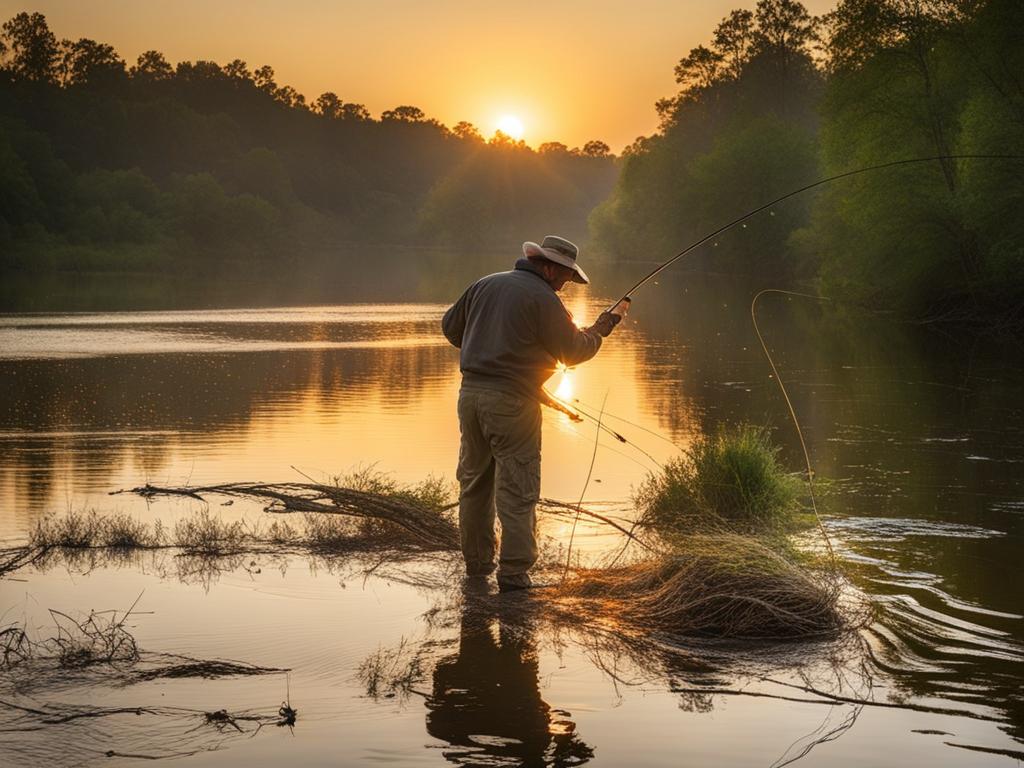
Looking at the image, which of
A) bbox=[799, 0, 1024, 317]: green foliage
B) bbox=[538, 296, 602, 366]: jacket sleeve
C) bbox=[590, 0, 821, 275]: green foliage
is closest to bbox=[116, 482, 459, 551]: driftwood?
bbox=[538, 296, 602, 366]: jacket sleeve

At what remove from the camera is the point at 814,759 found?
475cm

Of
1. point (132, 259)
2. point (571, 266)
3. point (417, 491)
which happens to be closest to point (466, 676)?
point (571, 266)

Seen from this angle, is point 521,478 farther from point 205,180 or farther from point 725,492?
point 205,180

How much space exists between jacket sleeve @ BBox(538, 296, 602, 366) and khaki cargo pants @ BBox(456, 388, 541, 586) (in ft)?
1.04

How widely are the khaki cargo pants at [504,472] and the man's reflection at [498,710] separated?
77 cm

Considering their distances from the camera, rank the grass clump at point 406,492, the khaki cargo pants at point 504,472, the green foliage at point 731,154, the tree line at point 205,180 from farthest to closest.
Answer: the tree line at point 205,180 → the green foliage at point 731,154 → the grass clump at point 406,492 → the khaki cargo pants at point 504,472

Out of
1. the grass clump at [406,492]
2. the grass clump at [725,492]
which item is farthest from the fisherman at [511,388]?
the grass clump at [725,492]

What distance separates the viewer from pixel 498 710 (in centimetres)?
523

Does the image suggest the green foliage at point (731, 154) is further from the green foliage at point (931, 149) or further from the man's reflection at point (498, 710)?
the man's reflection at point (498, 710)

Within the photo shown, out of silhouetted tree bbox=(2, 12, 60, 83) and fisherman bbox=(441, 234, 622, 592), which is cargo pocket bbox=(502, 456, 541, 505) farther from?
silhouetted tree bbox=(2, 12, 60, 83)

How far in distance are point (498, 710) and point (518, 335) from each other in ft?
8.12

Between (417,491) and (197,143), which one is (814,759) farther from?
(197,143)

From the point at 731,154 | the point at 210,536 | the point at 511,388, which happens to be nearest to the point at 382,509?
the point at 210,536

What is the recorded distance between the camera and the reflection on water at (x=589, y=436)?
5.84 m
